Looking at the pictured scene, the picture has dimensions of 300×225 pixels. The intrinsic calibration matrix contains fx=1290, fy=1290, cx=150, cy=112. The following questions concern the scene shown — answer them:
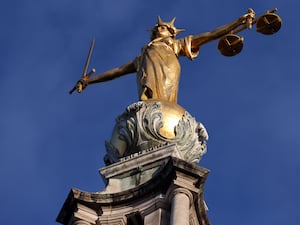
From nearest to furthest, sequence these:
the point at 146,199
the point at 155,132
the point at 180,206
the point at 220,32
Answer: the point at 180,206 → the point at 146,199 → the point at 155,132 → the point at 220,32

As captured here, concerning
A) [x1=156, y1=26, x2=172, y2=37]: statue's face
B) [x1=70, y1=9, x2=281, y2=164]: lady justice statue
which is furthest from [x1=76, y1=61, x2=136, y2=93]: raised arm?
[x1=156, y1=26, x2=172, y2=37]: statue's face

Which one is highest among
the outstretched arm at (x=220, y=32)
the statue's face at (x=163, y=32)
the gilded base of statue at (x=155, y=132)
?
the statue's face at (x=163, y=32)

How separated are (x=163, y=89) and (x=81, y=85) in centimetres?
418

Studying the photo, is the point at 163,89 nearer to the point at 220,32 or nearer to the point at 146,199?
the point at 220,32

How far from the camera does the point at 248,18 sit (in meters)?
43.8

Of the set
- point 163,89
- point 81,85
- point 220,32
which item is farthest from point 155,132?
point 81,85

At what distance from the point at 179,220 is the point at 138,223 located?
7.81ft

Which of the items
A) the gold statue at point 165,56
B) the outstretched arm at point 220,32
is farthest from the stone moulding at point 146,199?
the outstretched arm at point 220,32

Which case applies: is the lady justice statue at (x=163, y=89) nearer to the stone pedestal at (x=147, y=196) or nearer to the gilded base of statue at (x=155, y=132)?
the gilded base of statue at (x=155, y=132)

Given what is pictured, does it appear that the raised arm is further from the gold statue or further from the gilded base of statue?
the gilded base of statue

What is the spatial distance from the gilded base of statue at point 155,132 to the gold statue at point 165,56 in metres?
1.34

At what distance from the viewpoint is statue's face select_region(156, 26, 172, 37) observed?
4525 cm

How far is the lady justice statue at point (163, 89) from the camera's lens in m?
40.3

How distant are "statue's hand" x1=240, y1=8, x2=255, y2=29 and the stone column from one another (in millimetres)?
A: 8657
